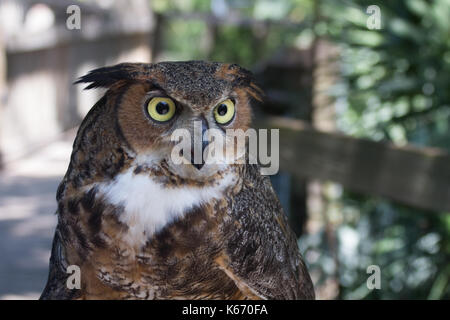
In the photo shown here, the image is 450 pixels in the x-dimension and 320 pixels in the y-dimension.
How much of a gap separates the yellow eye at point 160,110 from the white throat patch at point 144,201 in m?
0.10

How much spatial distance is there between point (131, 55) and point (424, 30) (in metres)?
2.53

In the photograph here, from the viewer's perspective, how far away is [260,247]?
116 centimetres

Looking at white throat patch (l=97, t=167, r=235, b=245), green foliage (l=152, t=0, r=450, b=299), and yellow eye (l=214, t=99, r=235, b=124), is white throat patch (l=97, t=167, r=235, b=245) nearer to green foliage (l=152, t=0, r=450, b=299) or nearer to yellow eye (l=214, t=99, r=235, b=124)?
yellow eye (l=214, t=99, r=235, b=124)

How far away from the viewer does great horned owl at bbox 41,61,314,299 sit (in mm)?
1019

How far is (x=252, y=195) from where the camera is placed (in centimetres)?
115

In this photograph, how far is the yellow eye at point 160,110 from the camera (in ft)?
3.34

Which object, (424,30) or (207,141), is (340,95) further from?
(207,141)

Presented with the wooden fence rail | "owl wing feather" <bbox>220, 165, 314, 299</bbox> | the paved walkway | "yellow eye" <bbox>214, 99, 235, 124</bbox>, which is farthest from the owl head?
the wooden fence rail

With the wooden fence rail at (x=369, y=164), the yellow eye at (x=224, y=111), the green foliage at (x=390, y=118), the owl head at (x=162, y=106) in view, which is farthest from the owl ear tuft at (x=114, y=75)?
the green foliage at (x=390, y=118)

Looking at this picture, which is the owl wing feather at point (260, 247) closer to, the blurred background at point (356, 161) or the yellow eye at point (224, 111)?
the yellow eye at point (224, 111)

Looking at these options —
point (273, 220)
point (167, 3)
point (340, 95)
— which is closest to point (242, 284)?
point (273, 220)

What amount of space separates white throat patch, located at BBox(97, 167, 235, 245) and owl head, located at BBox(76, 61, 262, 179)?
0.13ft

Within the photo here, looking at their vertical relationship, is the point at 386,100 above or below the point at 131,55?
below

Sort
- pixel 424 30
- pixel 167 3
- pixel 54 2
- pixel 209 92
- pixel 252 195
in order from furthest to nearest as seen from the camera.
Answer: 1. pixel 167 3
2. pixel 54 2
3. pixel 424 30
4. pixel 252 195
5. pixel 209 92
